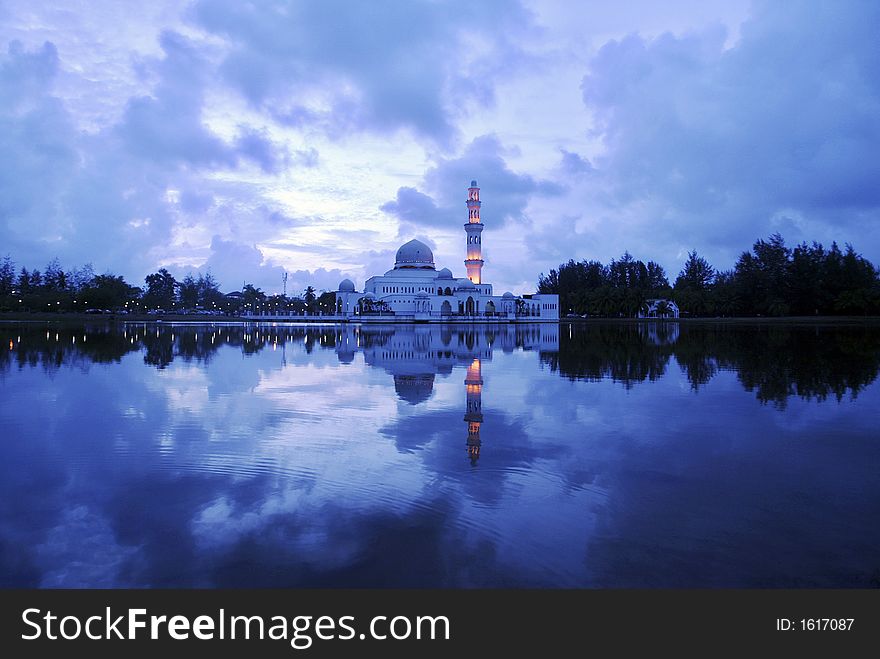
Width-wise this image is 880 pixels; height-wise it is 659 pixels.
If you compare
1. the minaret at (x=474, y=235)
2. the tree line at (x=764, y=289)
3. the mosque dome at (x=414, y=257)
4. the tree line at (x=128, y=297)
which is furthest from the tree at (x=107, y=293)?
the tree line at (x=764, y=289)

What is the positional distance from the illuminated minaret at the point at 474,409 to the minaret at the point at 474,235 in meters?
66.4

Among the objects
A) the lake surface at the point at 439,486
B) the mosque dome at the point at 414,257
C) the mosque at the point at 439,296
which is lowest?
the lake surface at the point at 439,486

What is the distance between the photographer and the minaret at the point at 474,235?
8188 centimetres

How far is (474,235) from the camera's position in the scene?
83.8 metres

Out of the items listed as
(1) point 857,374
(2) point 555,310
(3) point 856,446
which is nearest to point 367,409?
(3) point 856,446

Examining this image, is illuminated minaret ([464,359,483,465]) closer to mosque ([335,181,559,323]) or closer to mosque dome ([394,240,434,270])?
mosque ([335,181,559,323])

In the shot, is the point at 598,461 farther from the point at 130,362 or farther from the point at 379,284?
the point at 379,284

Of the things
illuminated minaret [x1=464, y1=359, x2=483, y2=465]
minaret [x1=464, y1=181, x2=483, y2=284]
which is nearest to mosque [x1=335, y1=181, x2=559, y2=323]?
minaret [x1=464, y1=181, x2=483, y2=284]

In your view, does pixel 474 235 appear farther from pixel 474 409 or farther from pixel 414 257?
pixel 474 409

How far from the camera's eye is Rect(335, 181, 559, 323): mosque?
8012 centimetres

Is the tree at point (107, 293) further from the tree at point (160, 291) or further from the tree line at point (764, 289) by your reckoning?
the tree line at point (764, 289)

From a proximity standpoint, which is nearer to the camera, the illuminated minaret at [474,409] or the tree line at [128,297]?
the illuminated minaret at [474,409]

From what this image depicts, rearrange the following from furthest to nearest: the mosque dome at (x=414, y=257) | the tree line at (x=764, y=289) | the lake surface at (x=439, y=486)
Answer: the mosque dome at (x=414, y=257), the tree line at (x=764, y=289), the lake surface at (x=439, y=486)

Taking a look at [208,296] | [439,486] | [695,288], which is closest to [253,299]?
[208,296]
